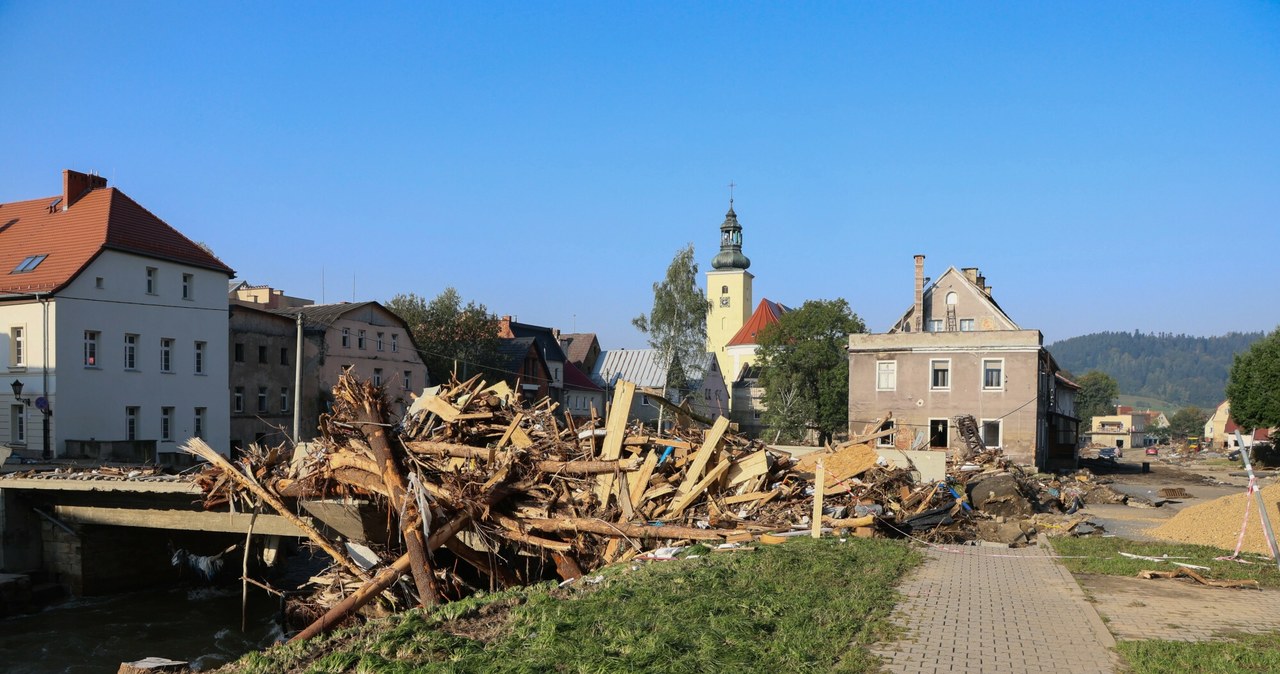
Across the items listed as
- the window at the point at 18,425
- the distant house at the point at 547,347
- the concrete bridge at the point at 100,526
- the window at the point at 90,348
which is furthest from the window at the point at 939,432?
the window at the point at 18,425

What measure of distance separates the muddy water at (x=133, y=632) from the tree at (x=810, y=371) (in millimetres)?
40087

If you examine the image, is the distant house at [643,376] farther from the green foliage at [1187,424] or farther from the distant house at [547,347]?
the green foliage at [1187,424]

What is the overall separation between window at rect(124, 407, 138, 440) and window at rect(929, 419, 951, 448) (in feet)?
103

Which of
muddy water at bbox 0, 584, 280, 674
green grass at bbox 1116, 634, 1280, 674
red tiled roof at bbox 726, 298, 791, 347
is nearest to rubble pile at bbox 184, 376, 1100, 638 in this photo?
muddy water at bbox 0, 584, 280, 674

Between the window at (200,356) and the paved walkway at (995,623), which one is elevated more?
the window at (200,356)

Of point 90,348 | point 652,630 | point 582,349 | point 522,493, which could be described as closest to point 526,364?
point 582,349

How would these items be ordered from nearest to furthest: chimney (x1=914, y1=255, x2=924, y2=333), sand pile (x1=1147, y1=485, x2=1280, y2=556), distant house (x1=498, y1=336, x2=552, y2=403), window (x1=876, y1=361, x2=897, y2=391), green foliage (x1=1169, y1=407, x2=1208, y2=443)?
sand pile (x1=1147, y1=485, x2=1280, y2=556) < window (x1=876, y1=361, x2=897, y2=391) < chimney (x1=914, y1=255, x2=924, y2=333) < distant house (x1=498, y1=336, x2=552, y2=403) < green foliage (x1=1169, y1=407, x2=1208, y2=443)

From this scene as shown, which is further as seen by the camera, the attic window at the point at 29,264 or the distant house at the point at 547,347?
the distant house at the point at 547,347

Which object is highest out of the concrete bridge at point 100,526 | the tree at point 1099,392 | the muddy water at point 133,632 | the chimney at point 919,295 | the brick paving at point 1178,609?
the chimney at point 919,295

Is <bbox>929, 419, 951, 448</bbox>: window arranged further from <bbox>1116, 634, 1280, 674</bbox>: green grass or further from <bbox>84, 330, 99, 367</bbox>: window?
<bbox>1116, 634, 1280, 674</bbox>: green grass

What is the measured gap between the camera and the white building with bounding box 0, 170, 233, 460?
28391 mm

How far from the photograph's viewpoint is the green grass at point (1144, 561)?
11398 millimetres

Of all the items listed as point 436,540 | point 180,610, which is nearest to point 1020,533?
point 436,540

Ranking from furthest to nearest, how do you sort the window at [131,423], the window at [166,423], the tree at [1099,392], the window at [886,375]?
the tree at [1099,392] < the window at [886,375] < the window at [166,423] < the window at [131,423]
